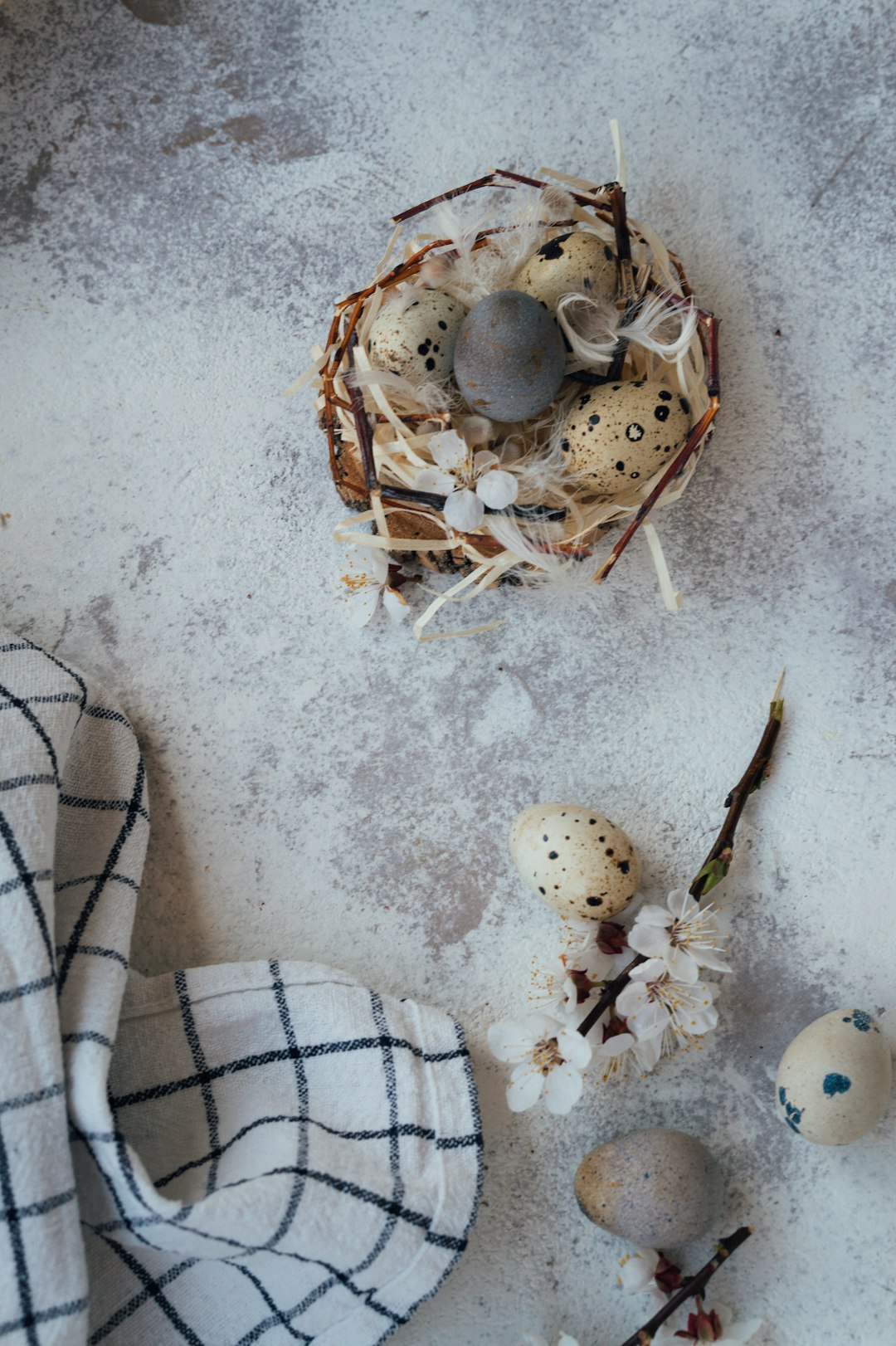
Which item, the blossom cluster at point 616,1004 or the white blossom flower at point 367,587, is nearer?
the blossom cluster at point 616,1004

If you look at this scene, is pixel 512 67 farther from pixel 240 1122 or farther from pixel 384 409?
pixel 240 1122

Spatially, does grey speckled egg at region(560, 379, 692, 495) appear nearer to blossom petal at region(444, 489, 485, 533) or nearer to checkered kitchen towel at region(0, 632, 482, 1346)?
blossom petal at region(444, 489, 485, 533)

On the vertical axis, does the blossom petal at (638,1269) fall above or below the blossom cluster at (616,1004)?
below

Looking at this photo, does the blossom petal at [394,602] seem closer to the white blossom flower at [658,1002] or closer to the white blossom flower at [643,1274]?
the white blossom flower at [658,1002]

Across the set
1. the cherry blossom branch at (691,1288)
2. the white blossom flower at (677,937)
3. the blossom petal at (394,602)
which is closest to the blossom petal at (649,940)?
the white blossom flower at (677,937)

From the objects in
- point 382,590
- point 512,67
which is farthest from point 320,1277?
point 512,67

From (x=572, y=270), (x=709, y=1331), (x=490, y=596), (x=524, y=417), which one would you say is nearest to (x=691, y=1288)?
(x=709, y=1331)

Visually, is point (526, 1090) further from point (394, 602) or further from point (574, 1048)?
point (394, 602)
